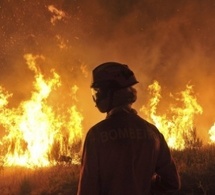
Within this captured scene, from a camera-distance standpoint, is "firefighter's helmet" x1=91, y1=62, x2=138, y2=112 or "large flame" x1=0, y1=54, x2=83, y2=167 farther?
"large flame" x1=0, y1=54, x2=83, y2=167

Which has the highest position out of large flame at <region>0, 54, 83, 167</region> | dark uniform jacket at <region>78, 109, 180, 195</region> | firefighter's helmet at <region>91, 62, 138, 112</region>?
large flame at <region>0, 54, 83, 167</region>

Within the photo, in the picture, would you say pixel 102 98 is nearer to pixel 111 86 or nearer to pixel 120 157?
pixel 111 86

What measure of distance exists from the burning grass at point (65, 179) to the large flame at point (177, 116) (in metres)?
4.49

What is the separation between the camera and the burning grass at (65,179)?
23.2ft

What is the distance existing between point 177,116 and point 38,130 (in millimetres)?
5960

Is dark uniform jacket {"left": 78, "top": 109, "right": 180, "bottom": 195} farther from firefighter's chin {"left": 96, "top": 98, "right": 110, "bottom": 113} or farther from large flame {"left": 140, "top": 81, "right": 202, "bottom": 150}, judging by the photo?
large flame {"left": 140, "top": 81, "right": 202, "bottom": 150}

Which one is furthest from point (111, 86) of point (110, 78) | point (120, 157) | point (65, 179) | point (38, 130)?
point (38, 130)

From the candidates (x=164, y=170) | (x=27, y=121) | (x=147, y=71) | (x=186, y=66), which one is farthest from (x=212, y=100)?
(x=164, y=170)

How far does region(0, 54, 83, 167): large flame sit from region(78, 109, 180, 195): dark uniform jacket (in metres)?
8.54

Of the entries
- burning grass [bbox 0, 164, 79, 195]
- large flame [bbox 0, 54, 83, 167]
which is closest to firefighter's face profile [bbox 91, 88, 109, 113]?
burning grass [bbox 0, 164, 79, 195]

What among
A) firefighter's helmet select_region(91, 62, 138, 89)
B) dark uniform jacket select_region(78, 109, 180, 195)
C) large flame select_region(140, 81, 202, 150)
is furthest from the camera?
large flame select_region(140, 81, 202, 150)

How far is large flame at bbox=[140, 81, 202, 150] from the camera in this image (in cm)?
1378

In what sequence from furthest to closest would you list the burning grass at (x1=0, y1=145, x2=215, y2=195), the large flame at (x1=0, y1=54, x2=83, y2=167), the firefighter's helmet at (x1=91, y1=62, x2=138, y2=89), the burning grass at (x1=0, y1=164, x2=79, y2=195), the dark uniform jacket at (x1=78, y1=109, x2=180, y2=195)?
the large flame at (x1=0, y1=54, x2=83, y2=167) < the burning grass at (x1=0, y1=164, x2=79, y2=195) < the burning grass at (x1=0, y1=145, x2=215, y2=195) < the firefighter's helmet at (x1=91, y1=62, x2=138, y2=89) < the dark uniform jacket at (x1=78, y1=109, x2=180, y2=195)

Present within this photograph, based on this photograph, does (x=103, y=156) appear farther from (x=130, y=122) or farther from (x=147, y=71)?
(x=147, y=71)
